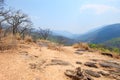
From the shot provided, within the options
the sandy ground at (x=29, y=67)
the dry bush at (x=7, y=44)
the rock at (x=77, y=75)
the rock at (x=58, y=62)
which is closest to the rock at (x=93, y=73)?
the sandy ground at (x=29, y=67)

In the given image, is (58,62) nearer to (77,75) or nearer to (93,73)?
(93,73)

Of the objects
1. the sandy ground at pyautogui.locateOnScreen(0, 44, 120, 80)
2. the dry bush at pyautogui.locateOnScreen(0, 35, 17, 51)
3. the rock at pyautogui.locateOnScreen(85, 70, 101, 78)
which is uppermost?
the dry bush at pyautogui.locateOnScreen(0, 35, 17, 51)

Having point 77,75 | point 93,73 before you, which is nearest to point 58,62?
point 93,73

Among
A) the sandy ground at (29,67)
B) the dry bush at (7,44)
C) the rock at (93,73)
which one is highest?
the dry bush at (7,44)

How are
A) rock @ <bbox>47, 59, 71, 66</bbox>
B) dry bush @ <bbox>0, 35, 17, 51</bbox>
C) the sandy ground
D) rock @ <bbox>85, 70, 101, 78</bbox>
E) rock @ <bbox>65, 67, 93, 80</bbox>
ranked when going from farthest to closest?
1. dry bush @ <bbox>0, 35, 17, 51</bbox>
2. rock @ <bbox>47, 59, 71, 66</bbox>
3. rock @ <bbox>85, 70, 101, 78</bbox>
4. rock @ <bbox>65, 67, 93, 80</bbox>
5. the sandy ground

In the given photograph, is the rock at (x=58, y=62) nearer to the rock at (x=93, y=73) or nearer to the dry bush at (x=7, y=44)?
the rock at (x=93, y=73)

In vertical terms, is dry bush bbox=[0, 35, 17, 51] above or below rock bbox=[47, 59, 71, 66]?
above

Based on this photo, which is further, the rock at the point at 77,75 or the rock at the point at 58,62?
the rock at the point at 58,62

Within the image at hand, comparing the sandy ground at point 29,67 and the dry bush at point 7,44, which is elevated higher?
the dry bush at point 7,44

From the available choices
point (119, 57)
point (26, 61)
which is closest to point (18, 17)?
point (119, 57)

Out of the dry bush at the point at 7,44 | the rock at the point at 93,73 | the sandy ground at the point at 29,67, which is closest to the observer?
the sandy ground at the point at 29,67

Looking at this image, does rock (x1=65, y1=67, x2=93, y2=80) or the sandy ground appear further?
rock (x1=65, y1=67, x2=93, y2=80)

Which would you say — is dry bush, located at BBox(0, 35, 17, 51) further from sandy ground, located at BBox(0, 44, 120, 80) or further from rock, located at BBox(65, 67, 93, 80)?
rock, located at BBox(65, 67, 93, 80)

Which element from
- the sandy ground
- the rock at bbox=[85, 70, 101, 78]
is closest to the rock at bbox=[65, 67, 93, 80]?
the sandy ground
